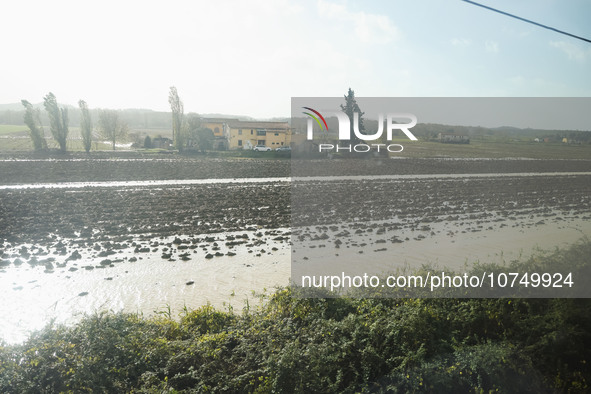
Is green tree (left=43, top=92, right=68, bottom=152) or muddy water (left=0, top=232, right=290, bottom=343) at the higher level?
green tree (left=43, top=92, right=68, bottom=152)

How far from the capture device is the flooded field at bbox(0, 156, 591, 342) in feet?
26.5

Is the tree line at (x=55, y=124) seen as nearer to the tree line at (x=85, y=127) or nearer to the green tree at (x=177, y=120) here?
the tree line at (x=85, y=127)

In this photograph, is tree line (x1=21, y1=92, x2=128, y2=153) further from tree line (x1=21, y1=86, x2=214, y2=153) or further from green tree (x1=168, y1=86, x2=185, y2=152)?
green tree (x1=168, y1=86, x2=185, y2=152)

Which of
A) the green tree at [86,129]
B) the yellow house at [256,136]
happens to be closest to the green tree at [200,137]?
the yellow house at [256,136]

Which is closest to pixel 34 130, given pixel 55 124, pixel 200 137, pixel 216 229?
pixel 55 124

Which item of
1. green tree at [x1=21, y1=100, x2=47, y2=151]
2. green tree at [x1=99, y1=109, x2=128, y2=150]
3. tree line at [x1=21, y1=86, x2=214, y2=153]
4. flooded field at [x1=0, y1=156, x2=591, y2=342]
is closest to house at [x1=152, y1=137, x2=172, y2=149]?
green tree at [x1=99, y1=109, x2=128, y2=150]

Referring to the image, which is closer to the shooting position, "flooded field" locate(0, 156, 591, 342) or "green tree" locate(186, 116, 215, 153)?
"flooded field" locate(0, 156, 591, 342)

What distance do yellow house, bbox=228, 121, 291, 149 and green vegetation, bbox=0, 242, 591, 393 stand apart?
42810mm

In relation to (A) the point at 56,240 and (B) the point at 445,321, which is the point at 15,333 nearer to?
(A) the point at 56,240

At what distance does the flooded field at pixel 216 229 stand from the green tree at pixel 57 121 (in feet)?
60.1

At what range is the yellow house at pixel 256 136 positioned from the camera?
4716cm

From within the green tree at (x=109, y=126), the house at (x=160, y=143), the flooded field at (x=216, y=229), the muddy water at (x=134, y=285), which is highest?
the green tree at (x=109, y=126)

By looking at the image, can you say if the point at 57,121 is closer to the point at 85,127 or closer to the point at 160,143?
the point at 85,127

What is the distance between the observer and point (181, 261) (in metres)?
9.68
